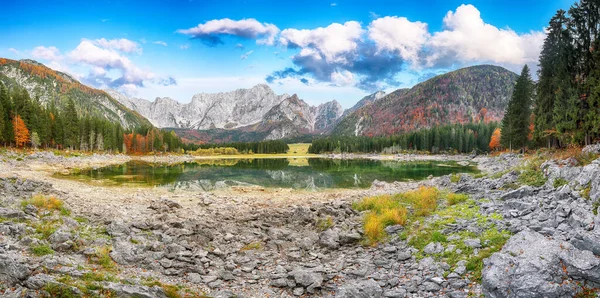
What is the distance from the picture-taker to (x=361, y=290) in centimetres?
956

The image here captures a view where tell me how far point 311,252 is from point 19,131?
93362 millimetres

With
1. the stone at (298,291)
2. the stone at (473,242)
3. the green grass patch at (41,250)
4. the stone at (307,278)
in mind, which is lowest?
the stone at (298,291)

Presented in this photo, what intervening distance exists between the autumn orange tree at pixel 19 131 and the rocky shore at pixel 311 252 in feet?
241

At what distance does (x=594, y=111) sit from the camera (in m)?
34.1

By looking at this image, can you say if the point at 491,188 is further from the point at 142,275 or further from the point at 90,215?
the point at 90,215

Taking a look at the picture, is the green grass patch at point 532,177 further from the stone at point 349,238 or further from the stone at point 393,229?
the stone at point 349,238

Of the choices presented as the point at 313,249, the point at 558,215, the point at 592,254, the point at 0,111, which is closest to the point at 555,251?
the point at 592,254

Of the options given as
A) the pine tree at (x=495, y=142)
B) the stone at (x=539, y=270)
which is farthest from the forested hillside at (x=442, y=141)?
the stone at (x=539, y=270)

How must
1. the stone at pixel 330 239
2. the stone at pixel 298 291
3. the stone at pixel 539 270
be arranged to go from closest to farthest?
the stone at pixel 539 270 < the stone at pixel 298 291 < the stone at pixel 330 239

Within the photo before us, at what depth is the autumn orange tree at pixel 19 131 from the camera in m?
71.7

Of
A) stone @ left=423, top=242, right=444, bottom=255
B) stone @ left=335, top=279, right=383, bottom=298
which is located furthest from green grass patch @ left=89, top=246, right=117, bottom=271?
stone @ left=423, top=242, right=444, bottom=255

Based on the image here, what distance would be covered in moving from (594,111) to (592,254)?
38.5m

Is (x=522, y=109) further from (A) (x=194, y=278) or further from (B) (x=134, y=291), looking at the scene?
(B) (x=134, y=291)

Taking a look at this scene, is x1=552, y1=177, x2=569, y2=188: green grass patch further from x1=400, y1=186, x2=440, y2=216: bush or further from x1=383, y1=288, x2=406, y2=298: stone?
x1=383, y1=288, x2=406, y2=298: stone
